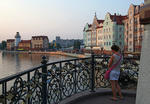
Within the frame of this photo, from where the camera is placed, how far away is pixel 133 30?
48.1m

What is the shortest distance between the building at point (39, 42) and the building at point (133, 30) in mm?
101779

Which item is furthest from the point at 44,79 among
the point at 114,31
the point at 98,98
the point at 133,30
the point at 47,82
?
the point at 114,31

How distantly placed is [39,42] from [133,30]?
361 feet

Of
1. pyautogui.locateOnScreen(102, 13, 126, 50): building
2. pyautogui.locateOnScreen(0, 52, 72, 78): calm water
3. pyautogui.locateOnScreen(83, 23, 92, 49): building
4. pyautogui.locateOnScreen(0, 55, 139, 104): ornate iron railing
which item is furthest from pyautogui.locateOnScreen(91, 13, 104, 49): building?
pyautogui.locateOnScreen(0, 55, 139, 104): ornate iron railing

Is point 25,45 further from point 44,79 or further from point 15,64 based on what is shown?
point 44,79

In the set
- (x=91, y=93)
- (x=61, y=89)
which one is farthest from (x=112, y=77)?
(x=61, y=89)

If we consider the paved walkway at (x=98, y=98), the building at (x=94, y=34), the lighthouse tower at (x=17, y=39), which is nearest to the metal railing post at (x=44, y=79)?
the paved walkway at (x=98, y=98)

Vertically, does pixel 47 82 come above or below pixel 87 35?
below

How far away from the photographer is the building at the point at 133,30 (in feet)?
150

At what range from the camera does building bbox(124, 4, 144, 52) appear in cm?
4560

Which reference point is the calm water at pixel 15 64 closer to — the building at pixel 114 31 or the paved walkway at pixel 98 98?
the building at pixel 114 31

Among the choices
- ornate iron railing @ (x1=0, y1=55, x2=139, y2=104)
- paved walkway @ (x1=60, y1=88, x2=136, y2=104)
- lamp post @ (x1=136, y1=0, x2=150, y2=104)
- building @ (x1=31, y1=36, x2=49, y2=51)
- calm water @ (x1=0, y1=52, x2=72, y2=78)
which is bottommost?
calm water @ (x1=0, y1=52, x2=72, y2=78)

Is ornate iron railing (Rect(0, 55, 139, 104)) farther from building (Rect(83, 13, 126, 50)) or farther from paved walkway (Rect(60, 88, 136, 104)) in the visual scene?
building (Rect(83, 13, 126, 50))

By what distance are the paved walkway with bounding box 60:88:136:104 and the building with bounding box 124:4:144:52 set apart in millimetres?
42877
